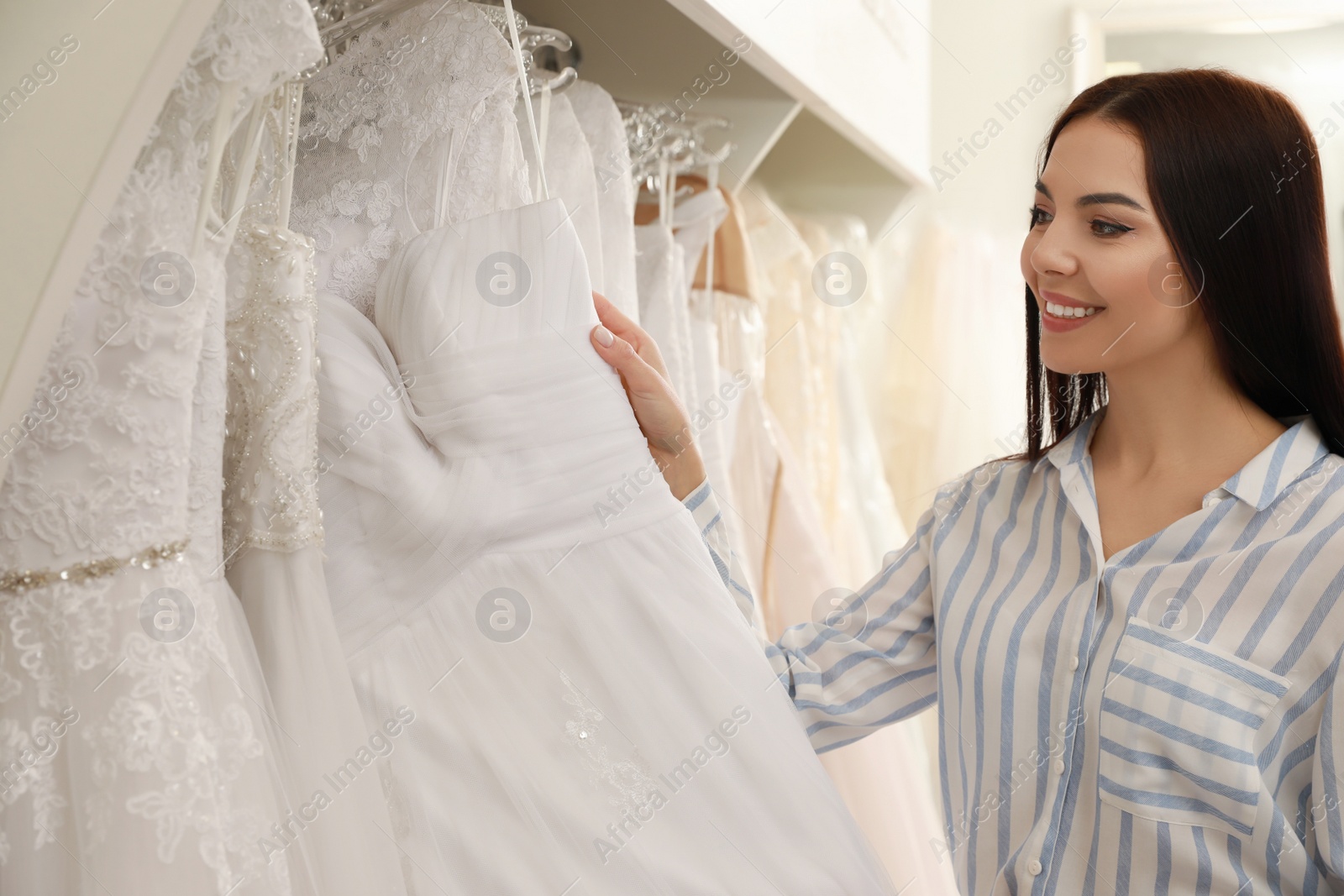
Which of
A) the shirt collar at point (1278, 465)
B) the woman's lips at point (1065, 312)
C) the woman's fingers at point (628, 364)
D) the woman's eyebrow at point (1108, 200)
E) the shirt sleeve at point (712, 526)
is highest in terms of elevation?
the woman's fingers at point (628, 364)

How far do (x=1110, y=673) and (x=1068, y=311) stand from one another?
30cm

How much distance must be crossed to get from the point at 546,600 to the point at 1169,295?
0.54 metres

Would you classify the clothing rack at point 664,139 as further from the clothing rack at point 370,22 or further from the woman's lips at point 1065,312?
the woman's lips at point 1065,312

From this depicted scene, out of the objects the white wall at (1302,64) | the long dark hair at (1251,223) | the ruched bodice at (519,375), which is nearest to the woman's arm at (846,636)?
the ruched bodice at (519,375)

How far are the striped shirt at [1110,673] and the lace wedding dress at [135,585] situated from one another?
47 centimetres

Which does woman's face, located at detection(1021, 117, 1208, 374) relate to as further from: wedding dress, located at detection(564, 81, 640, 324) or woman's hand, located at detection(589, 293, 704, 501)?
wedding dress, located at detection(564, 81, 640, 324)

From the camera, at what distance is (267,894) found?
0.58 m

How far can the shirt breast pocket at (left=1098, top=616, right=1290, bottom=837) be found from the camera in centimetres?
71

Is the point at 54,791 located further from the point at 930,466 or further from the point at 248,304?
the point at 930,466

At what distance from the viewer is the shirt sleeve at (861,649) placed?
94 centimetres

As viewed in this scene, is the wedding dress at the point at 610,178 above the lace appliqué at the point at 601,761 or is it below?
above

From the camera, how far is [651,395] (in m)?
0.88

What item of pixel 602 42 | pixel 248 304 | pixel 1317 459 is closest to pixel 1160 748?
pixel 1317 459

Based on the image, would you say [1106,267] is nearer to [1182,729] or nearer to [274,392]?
[1182,729]
